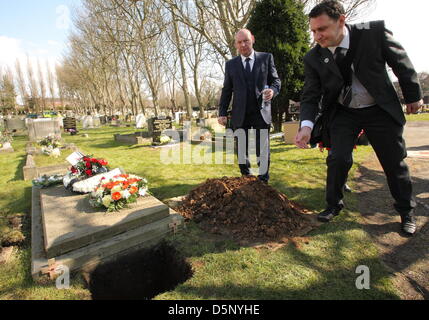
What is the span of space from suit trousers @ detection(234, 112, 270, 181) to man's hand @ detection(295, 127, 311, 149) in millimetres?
1213

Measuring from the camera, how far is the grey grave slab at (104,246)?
2.53m

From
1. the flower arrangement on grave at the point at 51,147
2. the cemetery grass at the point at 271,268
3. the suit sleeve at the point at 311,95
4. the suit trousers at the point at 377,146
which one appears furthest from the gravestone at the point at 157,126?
the suit trousers at the point at 377,146

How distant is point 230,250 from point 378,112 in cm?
206

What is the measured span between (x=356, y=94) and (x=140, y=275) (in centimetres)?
293

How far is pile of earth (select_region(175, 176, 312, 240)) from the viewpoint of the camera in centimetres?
297

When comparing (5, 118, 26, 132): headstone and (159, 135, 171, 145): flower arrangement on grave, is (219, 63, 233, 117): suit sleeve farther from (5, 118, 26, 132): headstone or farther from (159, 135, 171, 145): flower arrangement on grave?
(5, 118, 26, 132): headstone

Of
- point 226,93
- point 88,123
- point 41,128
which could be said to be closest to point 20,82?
point 88,123

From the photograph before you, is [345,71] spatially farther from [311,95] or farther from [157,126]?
[157,126]

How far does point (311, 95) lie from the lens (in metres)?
3.00

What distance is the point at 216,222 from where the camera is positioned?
3.23 metres

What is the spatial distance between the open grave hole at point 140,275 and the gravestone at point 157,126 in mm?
9062

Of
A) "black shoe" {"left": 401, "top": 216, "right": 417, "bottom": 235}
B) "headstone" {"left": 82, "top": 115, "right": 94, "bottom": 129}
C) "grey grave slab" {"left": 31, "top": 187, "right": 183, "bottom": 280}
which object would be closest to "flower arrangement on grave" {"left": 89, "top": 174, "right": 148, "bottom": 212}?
"grey grave slab" {"left": 31, "top": 187, "right": 183, "bottom": 280}

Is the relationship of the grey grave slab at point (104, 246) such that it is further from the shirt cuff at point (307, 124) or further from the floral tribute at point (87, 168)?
the shirt cuff at point (307, 124)
